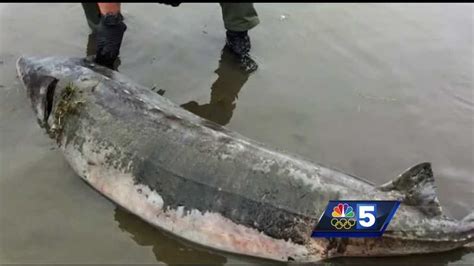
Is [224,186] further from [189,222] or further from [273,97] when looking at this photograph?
[273,97]

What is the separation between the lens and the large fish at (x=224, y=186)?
3432 millimetres

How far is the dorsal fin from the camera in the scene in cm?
341

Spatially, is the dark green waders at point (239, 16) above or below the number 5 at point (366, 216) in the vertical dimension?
above

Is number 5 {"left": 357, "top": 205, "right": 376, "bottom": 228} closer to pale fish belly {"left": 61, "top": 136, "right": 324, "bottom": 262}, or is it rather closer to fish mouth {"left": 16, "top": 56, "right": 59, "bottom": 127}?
pale fish belly {"left": 61, "top": 136, "right": 324, "bottom": 262}

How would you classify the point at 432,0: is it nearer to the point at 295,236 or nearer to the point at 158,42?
the point at 158,42

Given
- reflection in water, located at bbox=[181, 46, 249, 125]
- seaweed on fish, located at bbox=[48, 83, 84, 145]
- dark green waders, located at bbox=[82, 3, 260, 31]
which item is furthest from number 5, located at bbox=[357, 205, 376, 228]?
dark green waders, located at bbox=[82, 3, 260, 31]

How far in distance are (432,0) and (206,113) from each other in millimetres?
3393

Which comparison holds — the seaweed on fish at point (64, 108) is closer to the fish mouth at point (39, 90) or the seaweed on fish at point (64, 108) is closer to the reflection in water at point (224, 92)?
the fish mouth at point (39, 90)

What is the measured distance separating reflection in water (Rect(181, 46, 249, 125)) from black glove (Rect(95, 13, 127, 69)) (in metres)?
0.81

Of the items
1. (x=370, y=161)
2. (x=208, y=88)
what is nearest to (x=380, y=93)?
(x=370, y=161)

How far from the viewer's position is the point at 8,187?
4012 millimetres

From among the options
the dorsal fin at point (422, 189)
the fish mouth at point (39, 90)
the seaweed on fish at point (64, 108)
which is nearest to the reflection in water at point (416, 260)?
the dorsal fin at point (422, 189)

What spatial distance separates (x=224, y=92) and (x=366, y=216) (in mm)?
2286

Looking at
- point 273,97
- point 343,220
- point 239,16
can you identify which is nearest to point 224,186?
point 343,220
